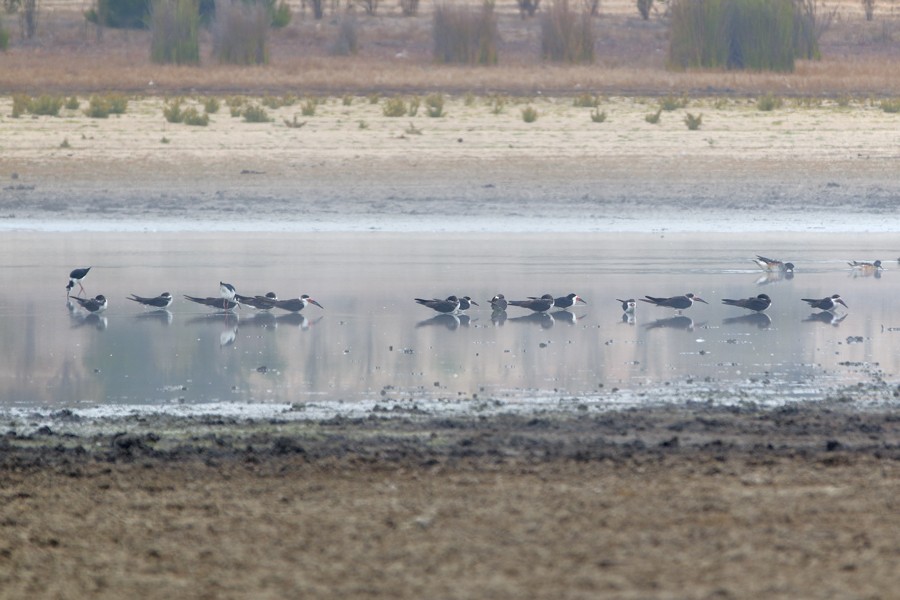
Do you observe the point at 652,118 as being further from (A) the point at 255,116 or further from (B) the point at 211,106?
(B) the point at 211,106

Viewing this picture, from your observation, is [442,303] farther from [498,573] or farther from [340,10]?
[340,10]

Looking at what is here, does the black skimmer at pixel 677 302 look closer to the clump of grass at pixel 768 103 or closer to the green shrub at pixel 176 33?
the clump of grass at pixel 768 103

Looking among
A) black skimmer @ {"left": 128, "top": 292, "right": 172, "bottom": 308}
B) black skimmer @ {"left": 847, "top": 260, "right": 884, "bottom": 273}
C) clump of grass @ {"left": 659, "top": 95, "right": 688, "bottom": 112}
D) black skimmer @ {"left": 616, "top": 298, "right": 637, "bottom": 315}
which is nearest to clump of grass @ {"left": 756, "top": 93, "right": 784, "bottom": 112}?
clump of grass @ {"left": 659, "top": 95, "right": 688, "bottom": 112}

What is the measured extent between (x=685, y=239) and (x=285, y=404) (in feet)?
32.6

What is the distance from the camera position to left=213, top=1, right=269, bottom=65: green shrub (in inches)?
1398

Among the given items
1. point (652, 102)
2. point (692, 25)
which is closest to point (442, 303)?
point (652, 102)

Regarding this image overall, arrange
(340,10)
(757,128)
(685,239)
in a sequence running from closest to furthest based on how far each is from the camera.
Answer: (685,239) → (757,128) → (340,10)

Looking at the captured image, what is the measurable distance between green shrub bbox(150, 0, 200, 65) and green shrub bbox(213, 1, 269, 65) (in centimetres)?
73

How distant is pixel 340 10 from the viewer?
53.3 metres

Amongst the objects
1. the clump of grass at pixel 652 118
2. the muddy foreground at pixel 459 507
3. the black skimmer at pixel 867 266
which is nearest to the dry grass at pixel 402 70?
the clump of grass at pixel 652 118

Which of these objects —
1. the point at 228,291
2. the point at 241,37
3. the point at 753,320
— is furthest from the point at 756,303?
the point at 241,37

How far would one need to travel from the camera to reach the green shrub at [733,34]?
33.3 meters

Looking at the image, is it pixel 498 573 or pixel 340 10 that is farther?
pixel 340 10

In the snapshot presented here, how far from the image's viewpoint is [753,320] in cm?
1230
